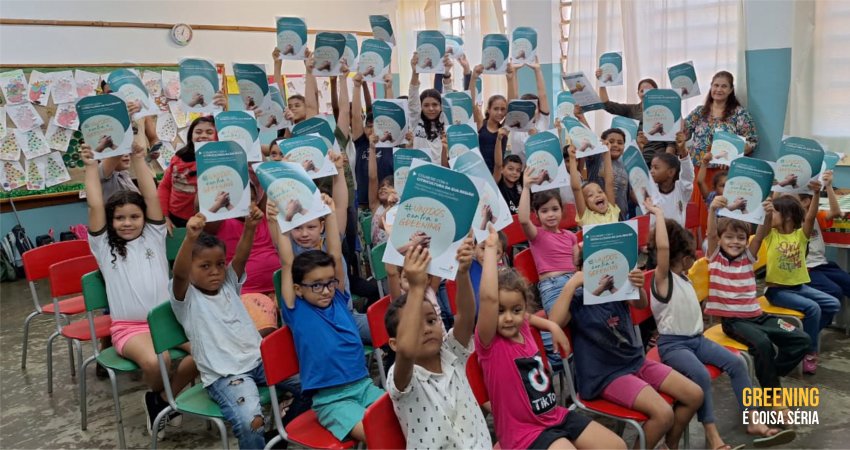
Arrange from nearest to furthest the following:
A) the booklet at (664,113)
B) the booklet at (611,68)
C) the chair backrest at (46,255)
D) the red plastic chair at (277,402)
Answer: the red plastic chair at (277,402) < the chair backrest at (46,255) < the booklet at (664,113) < the booklet at (611,68)

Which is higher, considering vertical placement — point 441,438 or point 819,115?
point 819,115

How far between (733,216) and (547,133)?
0.98m

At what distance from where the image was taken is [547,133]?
3.49 m

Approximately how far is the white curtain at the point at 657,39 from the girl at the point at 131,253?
5.23m

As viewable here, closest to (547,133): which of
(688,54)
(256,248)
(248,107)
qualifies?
(256,248)

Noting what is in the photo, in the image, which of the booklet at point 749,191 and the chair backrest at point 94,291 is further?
the booklet at point 749,191

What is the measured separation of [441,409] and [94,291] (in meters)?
1.89

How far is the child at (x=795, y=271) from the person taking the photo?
343 cm

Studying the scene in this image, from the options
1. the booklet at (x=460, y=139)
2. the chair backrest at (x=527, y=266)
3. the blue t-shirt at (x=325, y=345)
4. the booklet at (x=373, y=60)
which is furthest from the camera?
the booklet at (x=373, y=60)

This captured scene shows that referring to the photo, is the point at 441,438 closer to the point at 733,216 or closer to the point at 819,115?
the point at 733,216

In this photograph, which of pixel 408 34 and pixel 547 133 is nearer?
pixel 547 133

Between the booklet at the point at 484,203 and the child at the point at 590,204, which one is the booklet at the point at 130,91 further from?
the child at the point at 590,204

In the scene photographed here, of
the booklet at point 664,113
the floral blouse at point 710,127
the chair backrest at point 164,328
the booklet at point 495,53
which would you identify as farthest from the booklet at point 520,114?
the chair backrest at point 164,328

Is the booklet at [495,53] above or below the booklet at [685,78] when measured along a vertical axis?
above
